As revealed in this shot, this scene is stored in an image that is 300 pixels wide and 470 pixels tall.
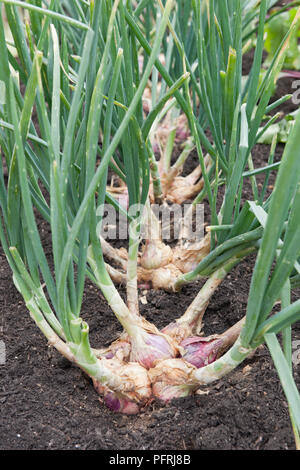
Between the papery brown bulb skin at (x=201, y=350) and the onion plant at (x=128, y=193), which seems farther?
the papery brown bulb skin at (x=201, y=350)

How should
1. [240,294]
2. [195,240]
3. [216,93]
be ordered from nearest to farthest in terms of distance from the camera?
[216,93]
[240,294]
[195,240]

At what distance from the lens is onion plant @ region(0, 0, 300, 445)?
2.32 feet

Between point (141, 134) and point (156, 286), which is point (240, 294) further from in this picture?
point (141, 134)

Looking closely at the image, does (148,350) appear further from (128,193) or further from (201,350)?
(128,193)

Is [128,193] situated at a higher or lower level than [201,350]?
higher

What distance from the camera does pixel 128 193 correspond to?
953 millimetres

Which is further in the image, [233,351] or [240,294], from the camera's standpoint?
[240,294]

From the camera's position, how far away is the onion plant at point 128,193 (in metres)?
0.71

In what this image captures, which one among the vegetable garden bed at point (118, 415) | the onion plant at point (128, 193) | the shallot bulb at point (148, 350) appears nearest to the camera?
the onion plant at point (128, 193)

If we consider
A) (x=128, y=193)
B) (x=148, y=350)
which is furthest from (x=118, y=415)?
(x=128, y=193)

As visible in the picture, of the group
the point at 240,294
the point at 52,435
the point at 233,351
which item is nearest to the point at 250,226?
the point at 233,351

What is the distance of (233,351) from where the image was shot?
0.82m

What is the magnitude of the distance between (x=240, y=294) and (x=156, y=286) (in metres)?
0.17
